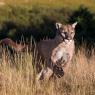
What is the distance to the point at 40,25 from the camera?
19938mm

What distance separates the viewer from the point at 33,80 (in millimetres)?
8477

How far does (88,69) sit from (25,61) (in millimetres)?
998

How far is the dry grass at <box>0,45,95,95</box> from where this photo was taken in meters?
7.80

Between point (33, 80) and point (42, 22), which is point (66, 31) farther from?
point (42, 22)

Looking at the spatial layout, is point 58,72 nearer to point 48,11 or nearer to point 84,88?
point 84,88

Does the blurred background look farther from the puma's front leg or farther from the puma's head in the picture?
the puma's front leg

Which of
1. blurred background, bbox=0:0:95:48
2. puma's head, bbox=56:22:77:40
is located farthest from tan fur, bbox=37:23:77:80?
blurred background, bbox=0:0:95:48

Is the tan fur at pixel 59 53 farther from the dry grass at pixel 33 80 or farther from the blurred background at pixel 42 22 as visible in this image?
the blurred background at pixel 42 22

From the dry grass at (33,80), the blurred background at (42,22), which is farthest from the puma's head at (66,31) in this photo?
the blurred background at (42,22)

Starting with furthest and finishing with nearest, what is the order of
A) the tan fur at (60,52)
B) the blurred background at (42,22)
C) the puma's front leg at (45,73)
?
1. the blurred background at (42,22)
2. the tan fur at (60,52)
3. the puma's front leg at (45,73)

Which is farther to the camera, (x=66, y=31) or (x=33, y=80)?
(x=66, y=31)

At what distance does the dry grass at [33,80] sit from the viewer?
25.6ft

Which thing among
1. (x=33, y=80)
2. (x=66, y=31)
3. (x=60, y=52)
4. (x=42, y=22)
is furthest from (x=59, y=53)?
(x=42, y=22)

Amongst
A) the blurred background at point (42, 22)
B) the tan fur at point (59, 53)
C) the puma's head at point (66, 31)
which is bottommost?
the tan fur at point (59, 53)
